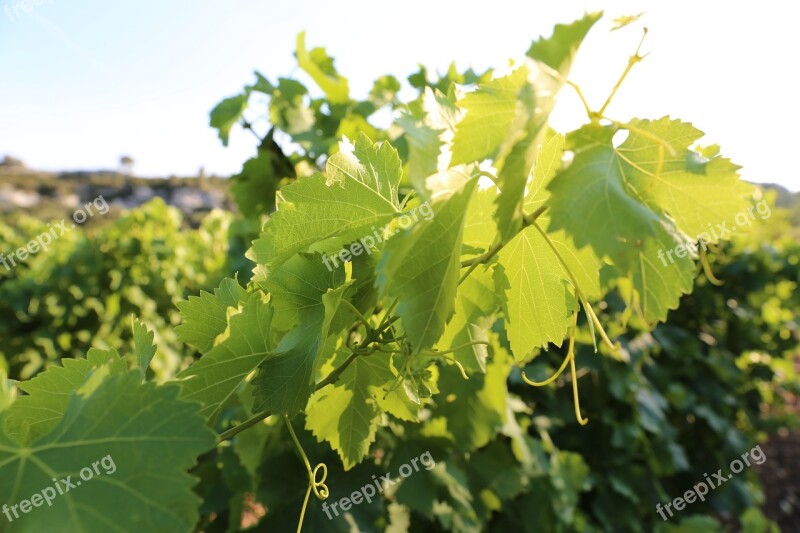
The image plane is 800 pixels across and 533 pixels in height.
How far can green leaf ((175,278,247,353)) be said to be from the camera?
3.02 ft

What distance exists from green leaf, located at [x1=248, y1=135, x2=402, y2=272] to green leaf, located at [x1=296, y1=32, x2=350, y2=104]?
75.2 inches

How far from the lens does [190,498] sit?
0.62 meters

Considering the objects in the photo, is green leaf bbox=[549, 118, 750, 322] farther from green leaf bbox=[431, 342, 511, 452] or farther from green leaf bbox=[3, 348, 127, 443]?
green leaf bbox=[431, 342, 511, 452]

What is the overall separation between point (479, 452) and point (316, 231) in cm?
197

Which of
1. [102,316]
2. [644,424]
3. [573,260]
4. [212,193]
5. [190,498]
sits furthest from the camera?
[212,193]

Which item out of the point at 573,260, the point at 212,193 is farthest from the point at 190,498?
the point at 212,193

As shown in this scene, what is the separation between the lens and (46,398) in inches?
32.4

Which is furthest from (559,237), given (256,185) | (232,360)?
(256,185)

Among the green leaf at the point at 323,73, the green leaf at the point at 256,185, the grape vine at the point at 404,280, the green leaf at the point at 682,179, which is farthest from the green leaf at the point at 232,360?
the green leaf at the point at 323,73

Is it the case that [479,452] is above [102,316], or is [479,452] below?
below

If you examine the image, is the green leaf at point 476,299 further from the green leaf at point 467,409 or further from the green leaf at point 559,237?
the green leaf at point 467,409

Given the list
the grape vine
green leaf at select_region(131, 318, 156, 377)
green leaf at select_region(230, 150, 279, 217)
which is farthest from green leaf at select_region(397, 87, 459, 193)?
green leaf at select_region(230, 150, 279, 217)

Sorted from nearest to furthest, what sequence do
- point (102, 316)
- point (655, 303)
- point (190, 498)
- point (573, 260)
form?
point (190, 498) → point (655, 303) → point (573, 260) → point (102, 316)

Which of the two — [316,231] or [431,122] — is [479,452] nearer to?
[316,231]
